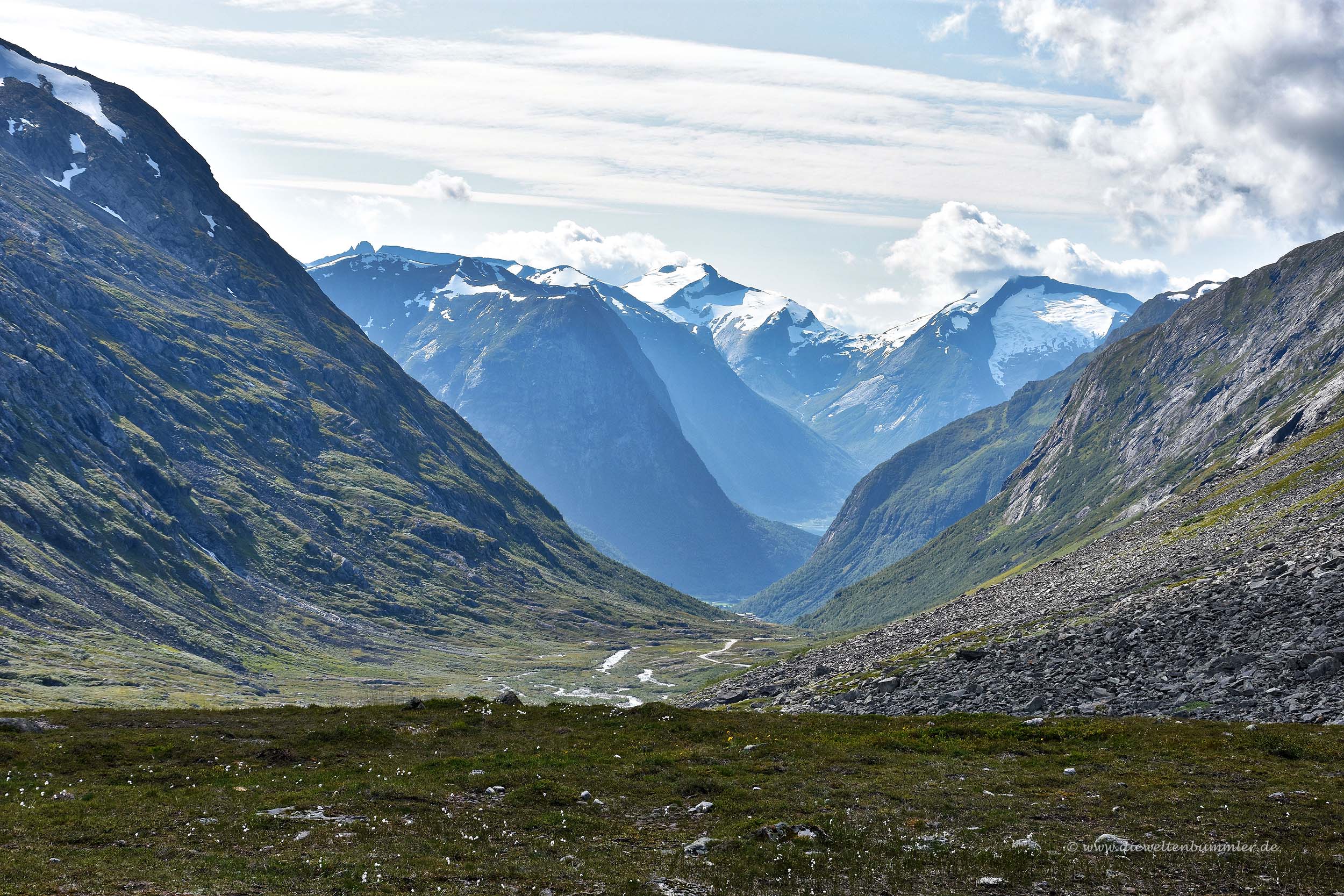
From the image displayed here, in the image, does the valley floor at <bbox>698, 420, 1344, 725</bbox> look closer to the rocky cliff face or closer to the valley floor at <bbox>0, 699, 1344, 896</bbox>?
the rocky cliff face

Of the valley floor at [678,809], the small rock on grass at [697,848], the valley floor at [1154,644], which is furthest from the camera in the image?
the valley floor at [1154,644]

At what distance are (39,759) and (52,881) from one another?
879 inches

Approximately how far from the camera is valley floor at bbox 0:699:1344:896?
3114 centimetres

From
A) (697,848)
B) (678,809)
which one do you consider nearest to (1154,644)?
(678,809)

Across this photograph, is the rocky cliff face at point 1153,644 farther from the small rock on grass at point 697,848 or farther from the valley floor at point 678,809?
the small rock on grass at point 697,848

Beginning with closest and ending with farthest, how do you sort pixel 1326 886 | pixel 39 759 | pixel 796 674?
pixel 1326 886 → pixel 39 759 → pixel 796 674

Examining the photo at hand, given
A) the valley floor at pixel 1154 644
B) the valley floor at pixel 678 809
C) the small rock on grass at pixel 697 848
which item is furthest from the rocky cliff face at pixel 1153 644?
the small rock on grass at pixel 697 848

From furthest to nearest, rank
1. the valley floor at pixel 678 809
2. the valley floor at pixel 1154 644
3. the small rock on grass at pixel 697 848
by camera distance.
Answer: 1. the valley floor at pixel 1154 644
2. the small rock on grass at pixel 697 848
3. the valley floor at pixel 678 809

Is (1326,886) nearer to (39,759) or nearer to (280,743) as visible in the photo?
(280,743)

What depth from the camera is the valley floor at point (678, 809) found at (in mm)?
31141

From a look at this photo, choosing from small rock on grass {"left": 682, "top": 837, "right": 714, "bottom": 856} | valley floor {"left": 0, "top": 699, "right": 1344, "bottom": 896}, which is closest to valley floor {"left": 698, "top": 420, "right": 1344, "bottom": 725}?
valley floor {"left": 0, "top": 699, "right": 1344, "bottom": 896}

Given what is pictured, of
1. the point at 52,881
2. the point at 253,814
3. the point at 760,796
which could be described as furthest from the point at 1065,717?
the point at 52,881

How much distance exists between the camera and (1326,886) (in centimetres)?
2858

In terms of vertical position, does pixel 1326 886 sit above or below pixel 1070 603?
below
